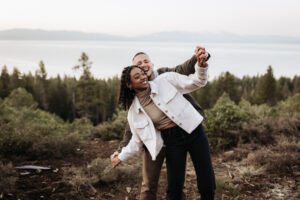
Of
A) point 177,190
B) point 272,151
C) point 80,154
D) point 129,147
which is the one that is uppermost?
point 129,147

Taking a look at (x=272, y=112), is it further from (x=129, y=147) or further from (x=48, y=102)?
(x=48, y=102)

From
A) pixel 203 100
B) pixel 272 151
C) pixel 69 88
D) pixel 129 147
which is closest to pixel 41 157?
pixel 129 147

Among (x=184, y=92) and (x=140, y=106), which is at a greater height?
(x=184, y=92)

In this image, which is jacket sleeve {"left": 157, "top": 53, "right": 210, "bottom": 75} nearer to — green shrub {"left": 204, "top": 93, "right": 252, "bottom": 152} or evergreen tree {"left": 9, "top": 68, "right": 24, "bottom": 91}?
green shrub {"left": 204, "top": 93, "right": 252, "bottom": 152}

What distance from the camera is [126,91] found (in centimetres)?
247

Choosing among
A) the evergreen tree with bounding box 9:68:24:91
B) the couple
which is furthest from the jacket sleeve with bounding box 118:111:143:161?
the evergreen tree with bounding box 9:68:24:91

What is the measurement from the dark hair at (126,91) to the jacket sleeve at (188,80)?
1.14 ft

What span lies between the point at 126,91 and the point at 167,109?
0.48 metres

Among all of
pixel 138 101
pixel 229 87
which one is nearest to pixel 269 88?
pixel 229 87

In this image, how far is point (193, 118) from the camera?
7.54 feet

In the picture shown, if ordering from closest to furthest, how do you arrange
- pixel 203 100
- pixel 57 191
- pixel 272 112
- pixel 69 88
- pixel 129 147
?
pixel 129 147, pixel 57 191, pixel 272 112, pixel 203 100, pixel 69 88

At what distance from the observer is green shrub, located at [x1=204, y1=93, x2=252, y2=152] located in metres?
5.71

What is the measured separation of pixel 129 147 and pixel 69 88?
6145cm

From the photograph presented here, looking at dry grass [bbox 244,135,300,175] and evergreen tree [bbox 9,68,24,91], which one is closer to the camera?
dry grass [bbox 244,135,300,175]
